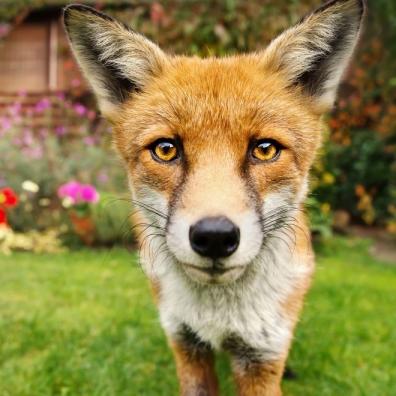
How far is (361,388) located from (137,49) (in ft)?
8.03

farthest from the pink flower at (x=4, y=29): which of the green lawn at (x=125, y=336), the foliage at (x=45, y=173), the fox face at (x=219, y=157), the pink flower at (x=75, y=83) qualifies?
the fox face at (x=219, y=157)

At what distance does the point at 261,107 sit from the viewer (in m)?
2.03

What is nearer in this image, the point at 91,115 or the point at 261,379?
the point at 261,379

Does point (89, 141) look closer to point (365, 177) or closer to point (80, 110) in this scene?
point (80, 110)

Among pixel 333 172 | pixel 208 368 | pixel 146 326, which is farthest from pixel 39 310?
pixel 333 172

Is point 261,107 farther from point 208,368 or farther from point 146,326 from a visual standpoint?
point 146,326

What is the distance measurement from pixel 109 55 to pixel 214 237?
1.20 m

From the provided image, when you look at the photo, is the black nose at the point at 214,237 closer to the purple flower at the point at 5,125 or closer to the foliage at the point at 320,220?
the foliage at the point at 320,220

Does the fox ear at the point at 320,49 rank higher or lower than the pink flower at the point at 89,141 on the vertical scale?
higher

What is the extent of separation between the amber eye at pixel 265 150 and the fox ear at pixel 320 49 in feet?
1.50

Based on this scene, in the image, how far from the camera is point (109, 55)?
2348 millimetres

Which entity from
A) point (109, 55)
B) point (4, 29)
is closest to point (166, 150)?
point (109, 55)

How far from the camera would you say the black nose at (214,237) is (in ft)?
5.37

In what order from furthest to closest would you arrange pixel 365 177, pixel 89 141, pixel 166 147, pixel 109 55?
1. pixel 365 177
2. pixel 89 141
3. pixel 109 55
4. pixel 166 147
